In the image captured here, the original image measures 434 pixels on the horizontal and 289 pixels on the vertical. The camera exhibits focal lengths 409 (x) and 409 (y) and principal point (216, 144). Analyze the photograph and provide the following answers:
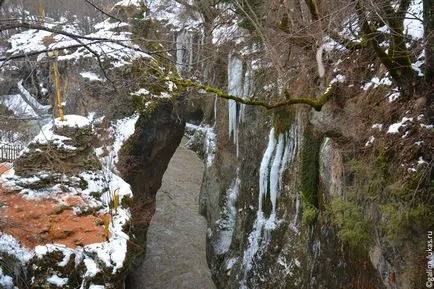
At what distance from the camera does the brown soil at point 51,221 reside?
20.5 feet

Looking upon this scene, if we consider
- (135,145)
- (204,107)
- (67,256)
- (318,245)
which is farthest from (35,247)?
(204,107)

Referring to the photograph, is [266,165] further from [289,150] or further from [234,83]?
[234,83]

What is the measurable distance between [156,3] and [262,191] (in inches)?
525

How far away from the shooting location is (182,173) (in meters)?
19.5

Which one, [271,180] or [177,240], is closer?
[271,180]

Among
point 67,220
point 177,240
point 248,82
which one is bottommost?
point 177,240

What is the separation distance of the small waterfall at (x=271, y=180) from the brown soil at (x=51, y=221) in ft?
12.0

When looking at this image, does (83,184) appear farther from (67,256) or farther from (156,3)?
(156,3)

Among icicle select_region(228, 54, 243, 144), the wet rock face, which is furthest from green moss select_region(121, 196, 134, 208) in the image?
icicle select_region(228, 54, 243, 144)

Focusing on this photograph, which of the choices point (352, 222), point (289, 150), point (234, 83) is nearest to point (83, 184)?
point (289, 150)

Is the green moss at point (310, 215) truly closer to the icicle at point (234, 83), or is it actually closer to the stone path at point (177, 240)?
the icicle at point (234, 83)

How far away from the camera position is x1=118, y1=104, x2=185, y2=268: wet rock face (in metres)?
11.4

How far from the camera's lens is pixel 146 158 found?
40.7ft

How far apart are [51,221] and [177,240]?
7881mm
